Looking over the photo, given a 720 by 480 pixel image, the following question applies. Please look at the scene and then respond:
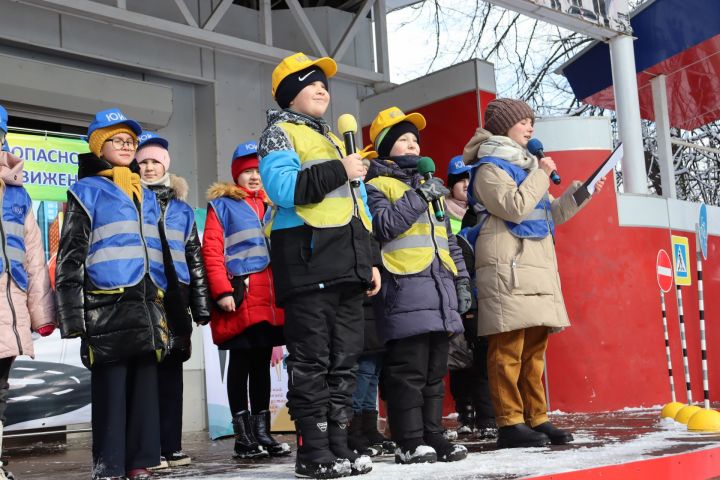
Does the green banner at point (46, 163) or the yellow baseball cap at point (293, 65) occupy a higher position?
the green banner at point (46, 163)

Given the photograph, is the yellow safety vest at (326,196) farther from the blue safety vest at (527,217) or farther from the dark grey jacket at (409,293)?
the blue safety vest at (527,217)

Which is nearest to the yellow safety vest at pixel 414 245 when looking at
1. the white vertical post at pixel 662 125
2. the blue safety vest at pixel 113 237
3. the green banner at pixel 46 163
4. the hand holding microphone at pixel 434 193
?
the hand holding microphone at pixel 434 193

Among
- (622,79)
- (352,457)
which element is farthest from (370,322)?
(622,79)

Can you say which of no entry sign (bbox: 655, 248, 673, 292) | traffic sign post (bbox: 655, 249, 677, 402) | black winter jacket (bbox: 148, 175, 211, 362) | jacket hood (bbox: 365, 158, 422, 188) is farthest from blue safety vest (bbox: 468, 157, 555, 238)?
no entry sign (bbox: 655, 248, 673, 292)

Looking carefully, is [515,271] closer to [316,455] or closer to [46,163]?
[316,455]

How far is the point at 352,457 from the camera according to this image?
335 centimetres

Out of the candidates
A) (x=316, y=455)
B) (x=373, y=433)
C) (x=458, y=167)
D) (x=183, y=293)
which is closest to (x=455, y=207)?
(x=458, y=167)

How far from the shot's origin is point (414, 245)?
3.87m

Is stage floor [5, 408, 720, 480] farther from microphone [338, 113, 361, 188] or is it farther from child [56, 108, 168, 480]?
microphone [338, 113, 361, 188]

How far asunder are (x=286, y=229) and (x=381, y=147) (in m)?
0.94

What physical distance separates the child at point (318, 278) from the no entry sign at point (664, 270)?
13.9ft

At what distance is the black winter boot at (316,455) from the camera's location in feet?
10.5

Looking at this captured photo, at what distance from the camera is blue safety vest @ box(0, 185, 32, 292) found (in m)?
3.56

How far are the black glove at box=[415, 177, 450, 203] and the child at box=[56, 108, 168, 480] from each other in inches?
42.7
